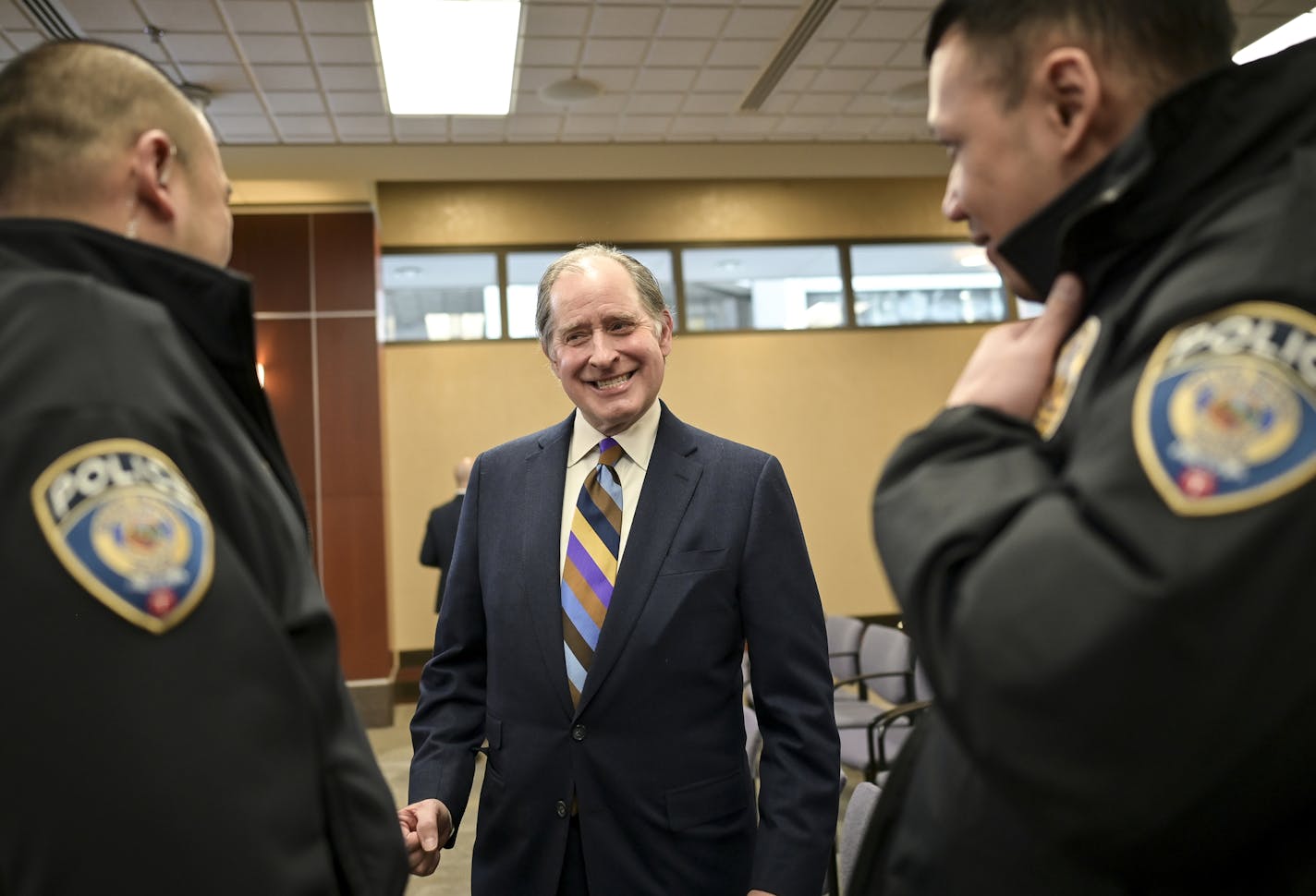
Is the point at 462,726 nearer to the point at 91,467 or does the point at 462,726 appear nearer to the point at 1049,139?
the point at 91,467

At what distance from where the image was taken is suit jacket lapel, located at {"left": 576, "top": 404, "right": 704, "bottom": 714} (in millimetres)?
1660

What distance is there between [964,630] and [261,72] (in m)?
5.82

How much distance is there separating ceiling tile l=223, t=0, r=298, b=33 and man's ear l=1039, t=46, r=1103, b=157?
192 inches

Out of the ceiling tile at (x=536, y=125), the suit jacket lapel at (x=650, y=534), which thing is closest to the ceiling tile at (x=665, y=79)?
the ceiling tile at (x=536, y=125)

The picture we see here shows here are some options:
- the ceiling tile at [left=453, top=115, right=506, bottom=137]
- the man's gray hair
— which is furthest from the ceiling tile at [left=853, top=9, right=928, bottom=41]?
the man's gray hair

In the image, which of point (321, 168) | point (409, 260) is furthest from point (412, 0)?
point (409, 260)

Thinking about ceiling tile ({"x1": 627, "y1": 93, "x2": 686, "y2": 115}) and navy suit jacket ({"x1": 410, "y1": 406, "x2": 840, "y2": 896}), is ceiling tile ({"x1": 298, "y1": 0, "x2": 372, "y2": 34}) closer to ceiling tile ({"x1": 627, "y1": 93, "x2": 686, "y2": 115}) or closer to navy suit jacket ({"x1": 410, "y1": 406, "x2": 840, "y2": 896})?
ceiling tile ({"x1": 627, "y1": 93, "x2": 686, "y2": 115})

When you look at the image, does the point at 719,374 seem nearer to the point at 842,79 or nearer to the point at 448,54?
the point at 842,79

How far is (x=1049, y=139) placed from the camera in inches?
33.7

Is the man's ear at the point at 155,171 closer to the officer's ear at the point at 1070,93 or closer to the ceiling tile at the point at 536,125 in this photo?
the officer's ear at the point at 1070,93

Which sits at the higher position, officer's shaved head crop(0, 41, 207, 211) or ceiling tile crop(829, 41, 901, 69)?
ceiling tile crop(829, 41, 901, 69)

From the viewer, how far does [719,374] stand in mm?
8648

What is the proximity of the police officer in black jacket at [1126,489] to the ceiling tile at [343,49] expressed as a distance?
502 centimetres

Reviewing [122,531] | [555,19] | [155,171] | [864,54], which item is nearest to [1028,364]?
[122,531]
